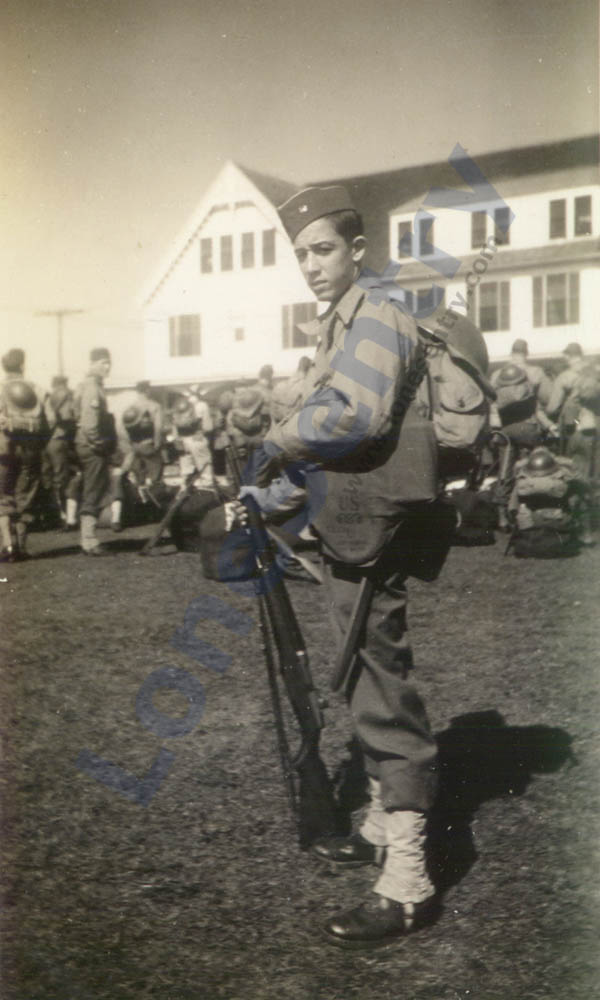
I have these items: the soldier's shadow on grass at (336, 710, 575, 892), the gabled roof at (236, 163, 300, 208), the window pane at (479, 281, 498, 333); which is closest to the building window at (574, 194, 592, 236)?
the window pane at (479, 281, 498, 333)

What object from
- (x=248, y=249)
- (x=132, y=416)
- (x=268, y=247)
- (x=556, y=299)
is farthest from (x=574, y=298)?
(x=132, y=416)

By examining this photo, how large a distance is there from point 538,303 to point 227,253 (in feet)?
39.4

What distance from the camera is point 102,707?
491 cm

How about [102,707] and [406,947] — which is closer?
[406,947]

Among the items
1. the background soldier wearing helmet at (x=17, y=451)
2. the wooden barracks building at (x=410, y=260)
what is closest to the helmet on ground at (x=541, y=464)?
the background soldier wearing helmet at (x=17, y=451)

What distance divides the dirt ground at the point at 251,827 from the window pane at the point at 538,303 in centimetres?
3098

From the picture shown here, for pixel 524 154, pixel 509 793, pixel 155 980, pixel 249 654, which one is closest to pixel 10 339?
pixel 249 654

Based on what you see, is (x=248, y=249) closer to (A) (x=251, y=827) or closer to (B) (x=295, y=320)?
(B) (x=295, y=320)

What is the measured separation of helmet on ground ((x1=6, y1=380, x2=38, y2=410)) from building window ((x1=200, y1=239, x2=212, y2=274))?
3112 centimetres

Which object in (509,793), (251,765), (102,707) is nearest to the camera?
(509,793)

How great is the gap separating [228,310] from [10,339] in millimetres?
31687

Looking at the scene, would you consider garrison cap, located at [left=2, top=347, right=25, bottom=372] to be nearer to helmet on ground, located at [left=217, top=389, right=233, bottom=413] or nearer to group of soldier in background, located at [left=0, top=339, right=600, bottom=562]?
group of soldier in background, located at [left=0, top=339, right=600, bottom=562]

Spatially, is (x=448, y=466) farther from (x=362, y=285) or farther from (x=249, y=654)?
(x=249, y=654)

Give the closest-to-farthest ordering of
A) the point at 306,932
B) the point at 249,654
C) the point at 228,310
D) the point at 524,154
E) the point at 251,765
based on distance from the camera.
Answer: the point at 306,932 < the point at 251,765 < the point at 249,654 < the point at 524,154 < the point at 228,310
